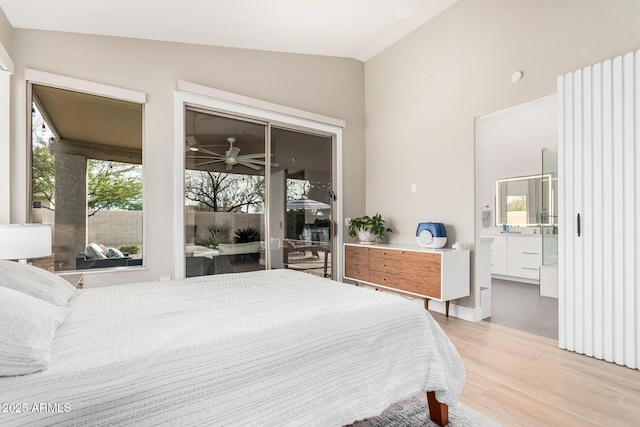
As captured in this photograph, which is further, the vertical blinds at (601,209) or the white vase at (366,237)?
the white vase at (366,237)

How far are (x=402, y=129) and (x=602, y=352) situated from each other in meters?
2.93

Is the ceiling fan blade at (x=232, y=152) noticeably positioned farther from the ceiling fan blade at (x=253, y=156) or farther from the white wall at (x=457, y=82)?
the white wall at (x=457, y=82)

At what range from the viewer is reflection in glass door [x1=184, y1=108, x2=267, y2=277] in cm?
339

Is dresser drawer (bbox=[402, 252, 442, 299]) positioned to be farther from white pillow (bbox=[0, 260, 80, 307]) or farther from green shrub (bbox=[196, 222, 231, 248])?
white pillow (bbox=[0, 260, 80, 307])

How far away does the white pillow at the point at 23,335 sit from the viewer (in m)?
0.85

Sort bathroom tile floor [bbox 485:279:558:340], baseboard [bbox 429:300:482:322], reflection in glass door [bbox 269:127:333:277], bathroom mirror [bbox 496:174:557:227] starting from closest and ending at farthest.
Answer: bathroom tile floor [bbox 485:279:558:340] → baseboard [bbox 429:300:482:322] → reflection in glass door [bbox 269:127:333:277] → bathroom mirror [bbox 496:174:557:227]

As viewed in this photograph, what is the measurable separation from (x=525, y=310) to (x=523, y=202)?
287 cm

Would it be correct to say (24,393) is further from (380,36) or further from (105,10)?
(380,36)

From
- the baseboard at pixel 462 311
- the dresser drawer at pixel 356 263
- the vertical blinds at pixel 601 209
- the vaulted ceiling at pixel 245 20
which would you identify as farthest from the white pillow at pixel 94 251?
the vertical blinds at pixel 601 209

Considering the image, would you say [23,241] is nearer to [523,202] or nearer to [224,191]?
[224,191]

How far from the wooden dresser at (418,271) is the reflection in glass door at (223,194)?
4.32ft

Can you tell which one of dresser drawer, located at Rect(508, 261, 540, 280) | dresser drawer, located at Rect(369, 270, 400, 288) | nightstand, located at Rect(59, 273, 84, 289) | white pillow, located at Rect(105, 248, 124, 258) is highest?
white pillow, located at Rect(105, 248, 124, 258)

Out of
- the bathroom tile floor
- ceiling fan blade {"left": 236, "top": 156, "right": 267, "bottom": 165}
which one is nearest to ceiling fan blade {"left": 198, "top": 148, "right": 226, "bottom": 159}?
ceiling fan blade {"left": 236, "top": 156, "right": 267, "bottom": 165}

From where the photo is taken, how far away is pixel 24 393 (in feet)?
2.64
